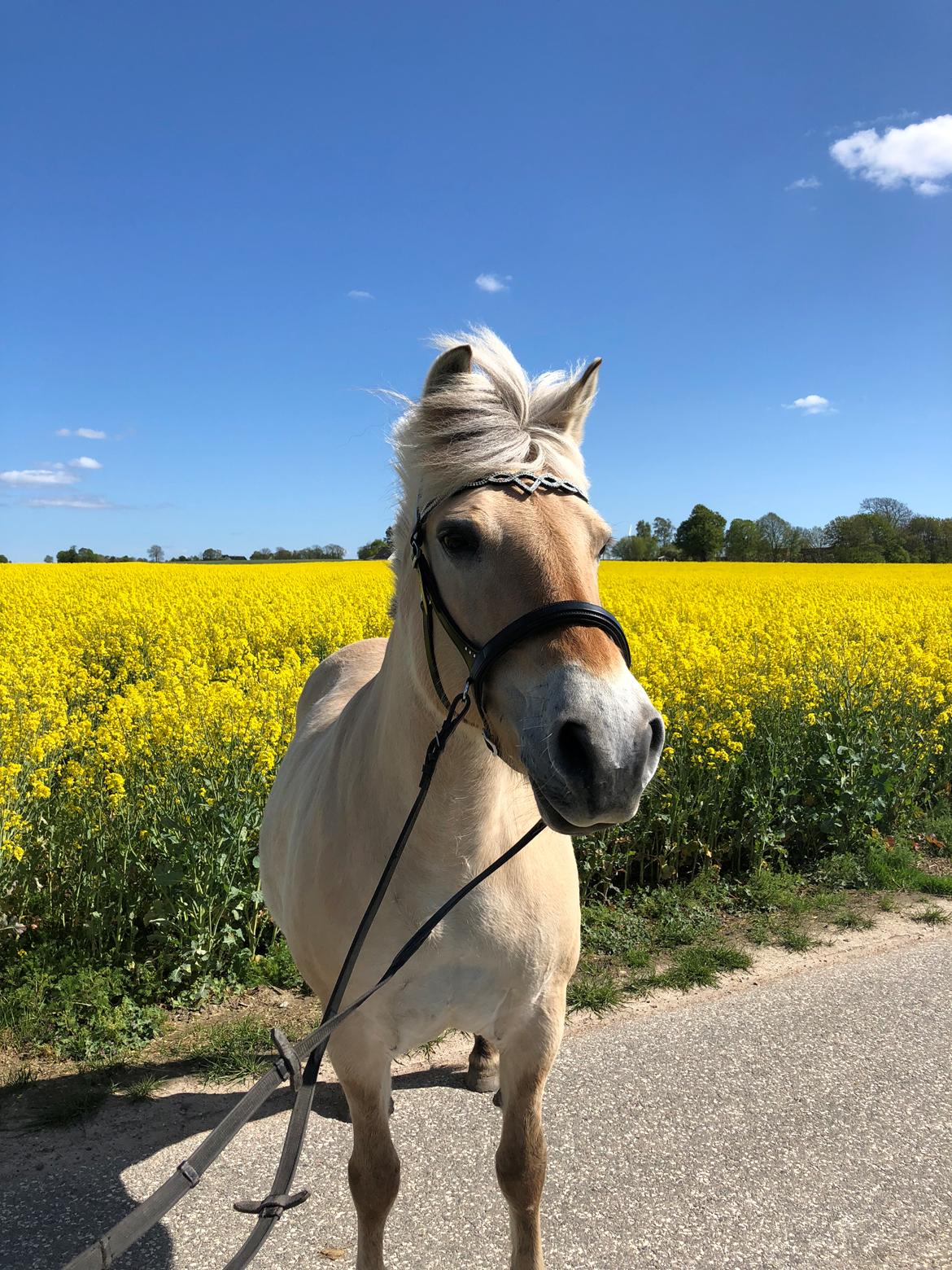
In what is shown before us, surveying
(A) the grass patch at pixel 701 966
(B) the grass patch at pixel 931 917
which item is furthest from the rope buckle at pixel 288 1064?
(B) the grass patch at pixel 931 917

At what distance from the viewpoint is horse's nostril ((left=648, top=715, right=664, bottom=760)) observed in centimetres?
136

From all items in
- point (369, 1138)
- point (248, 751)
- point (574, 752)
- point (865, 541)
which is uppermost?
point (865, 541)

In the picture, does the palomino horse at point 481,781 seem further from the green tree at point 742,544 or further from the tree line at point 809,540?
the green tree at point 742,544

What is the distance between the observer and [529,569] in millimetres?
1531

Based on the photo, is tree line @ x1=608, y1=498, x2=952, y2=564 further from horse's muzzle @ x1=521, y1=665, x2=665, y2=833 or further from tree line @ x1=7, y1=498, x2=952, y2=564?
horse's muzzle @ x1=521, y1=665, x2=665, y2=833

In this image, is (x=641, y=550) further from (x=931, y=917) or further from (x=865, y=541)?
(x=931, y=917)

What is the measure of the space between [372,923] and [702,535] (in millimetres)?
54910

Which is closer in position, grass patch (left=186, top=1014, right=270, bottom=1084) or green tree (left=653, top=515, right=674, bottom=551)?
grass patch (left=186, top=1014, right=270, bottom=1084)

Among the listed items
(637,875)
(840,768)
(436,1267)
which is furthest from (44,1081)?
(840,768)

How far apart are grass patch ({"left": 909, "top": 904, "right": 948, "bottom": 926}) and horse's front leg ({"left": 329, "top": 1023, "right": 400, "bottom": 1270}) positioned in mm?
4216

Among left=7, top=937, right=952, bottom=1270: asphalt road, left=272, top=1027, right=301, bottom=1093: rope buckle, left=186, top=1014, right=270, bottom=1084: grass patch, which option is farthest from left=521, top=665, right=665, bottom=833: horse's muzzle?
left=186, top=1014, right=270, bottom=1084: grass patch

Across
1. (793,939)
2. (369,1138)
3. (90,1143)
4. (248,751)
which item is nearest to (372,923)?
(369,1138)

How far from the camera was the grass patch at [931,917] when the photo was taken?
4988 millimetres

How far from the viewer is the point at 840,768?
6.23 m
